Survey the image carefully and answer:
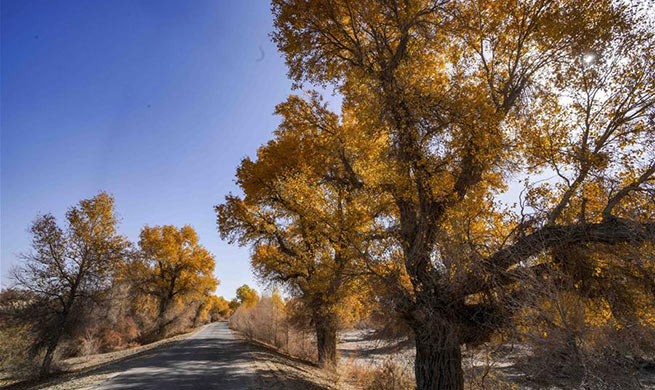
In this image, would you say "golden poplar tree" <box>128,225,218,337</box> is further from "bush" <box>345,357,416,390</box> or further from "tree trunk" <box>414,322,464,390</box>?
"tree trunk" <box>414,322,464,390</box>

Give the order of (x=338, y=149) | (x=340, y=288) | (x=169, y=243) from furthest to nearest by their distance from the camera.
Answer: (x=169, y=243) → (x=338, y=149) → (x=340, y=288)

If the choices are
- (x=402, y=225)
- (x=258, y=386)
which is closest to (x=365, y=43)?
(x=402, y=225)

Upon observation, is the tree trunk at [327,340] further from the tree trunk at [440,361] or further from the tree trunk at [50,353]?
the tree trunk at [50,353]

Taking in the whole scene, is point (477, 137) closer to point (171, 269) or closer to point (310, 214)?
point (310, 214)

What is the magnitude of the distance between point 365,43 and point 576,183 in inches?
265

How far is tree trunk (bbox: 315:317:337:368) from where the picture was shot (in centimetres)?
1305

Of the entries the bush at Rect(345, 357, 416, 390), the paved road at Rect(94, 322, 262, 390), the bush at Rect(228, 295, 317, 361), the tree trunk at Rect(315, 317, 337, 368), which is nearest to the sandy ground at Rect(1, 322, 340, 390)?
the paved road at Rect(94, 322, 262, 390)

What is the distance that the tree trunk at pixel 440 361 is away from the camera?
6562 millimetres

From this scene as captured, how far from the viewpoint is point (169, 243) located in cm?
2881

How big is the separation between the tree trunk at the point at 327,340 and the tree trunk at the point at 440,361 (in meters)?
6.49

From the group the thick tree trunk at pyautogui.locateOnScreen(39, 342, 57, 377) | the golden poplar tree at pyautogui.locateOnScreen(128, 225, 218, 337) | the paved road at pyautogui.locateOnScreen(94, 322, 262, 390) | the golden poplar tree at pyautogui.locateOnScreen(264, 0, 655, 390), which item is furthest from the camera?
the golden poplar tree at pyautogui.locateOnScreen(128, 225, 218, 337)

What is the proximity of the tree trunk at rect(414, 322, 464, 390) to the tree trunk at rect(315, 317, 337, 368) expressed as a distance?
6493 mm

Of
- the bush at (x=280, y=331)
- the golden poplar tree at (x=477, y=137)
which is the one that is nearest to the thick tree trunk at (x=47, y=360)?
the bush at (x=280, y=331)

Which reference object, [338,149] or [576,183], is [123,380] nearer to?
[338,149]
